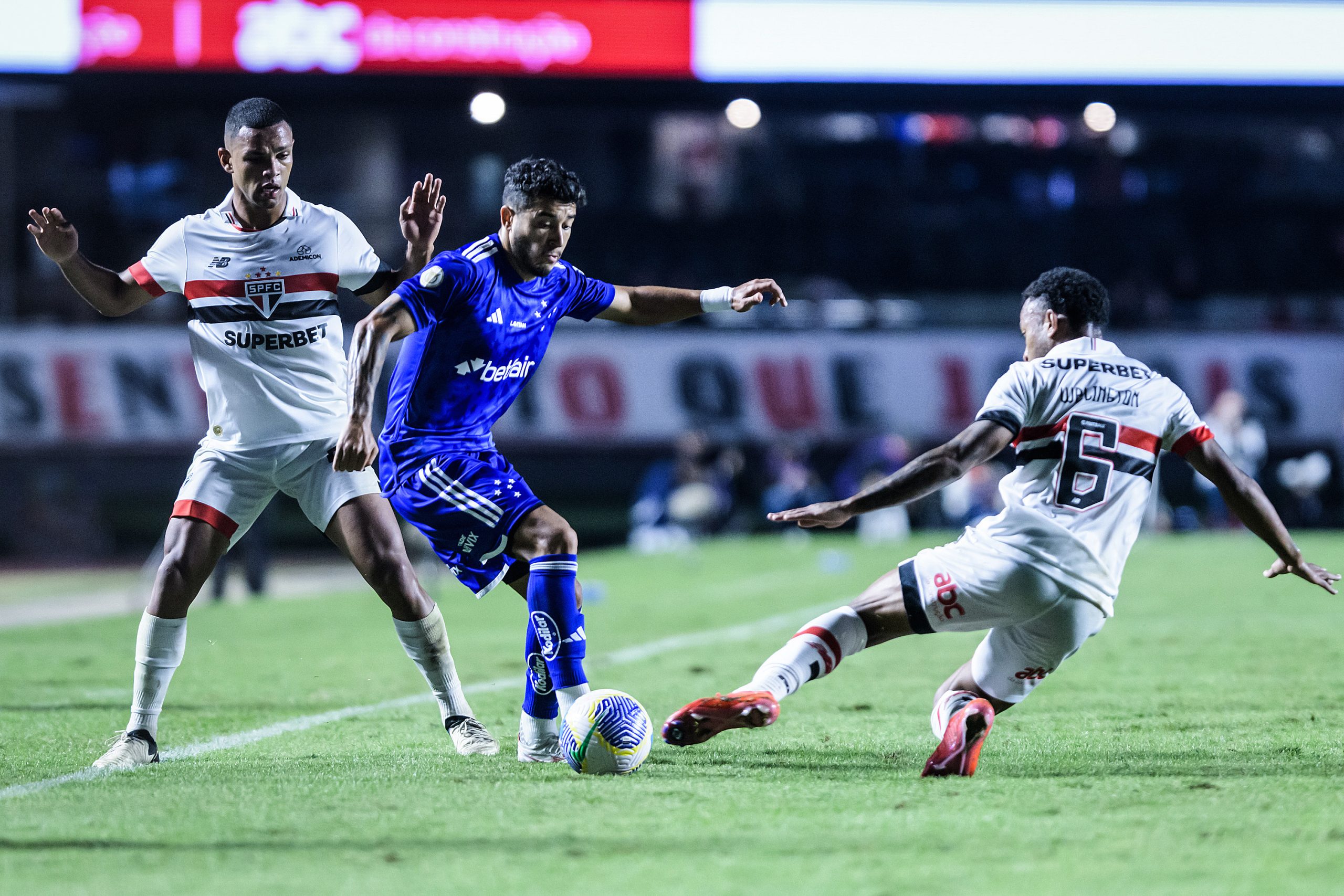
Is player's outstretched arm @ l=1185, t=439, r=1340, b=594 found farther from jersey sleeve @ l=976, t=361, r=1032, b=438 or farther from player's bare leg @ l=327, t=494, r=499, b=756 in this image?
player's bare leg @ l=327, t=494, r=499, b=756

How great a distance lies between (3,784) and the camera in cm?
472

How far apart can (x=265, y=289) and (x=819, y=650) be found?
2.25 m

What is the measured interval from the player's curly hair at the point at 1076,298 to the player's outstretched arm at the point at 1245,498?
0.52m

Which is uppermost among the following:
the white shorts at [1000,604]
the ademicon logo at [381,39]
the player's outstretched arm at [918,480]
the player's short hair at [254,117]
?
the ademicon logo at [381,39]

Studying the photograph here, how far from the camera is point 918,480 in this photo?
14.4ft

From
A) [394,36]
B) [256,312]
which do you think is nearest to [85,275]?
[256,312]

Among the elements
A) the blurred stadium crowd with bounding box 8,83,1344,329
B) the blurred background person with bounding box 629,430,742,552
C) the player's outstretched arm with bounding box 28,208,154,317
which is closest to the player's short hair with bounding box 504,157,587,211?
the player's outstretched arm with bounding box 28,208,154,317

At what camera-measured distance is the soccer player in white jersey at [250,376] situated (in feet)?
17.0

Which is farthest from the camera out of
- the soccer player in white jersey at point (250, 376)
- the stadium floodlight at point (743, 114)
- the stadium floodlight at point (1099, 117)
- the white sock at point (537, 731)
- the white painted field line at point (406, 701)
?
the stadium floodlight at point (743, 114)

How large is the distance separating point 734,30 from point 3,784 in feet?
62.0

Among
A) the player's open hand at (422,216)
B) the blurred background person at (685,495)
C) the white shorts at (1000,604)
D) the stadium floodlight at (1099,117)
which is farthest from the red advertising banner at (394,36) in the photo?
the white shorts at (1000,604)

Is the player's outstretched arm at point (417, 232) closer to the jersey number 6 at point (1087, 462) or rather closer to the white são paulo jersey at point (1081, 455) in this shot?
the white são paulo jersey at point (1081, 455)

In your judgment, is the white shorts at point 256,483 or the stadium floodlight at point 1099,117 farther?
the stadium floodlight at point 1099,117

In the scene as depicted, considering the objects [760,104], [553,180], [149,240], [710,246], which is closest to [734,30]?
[760,104]
